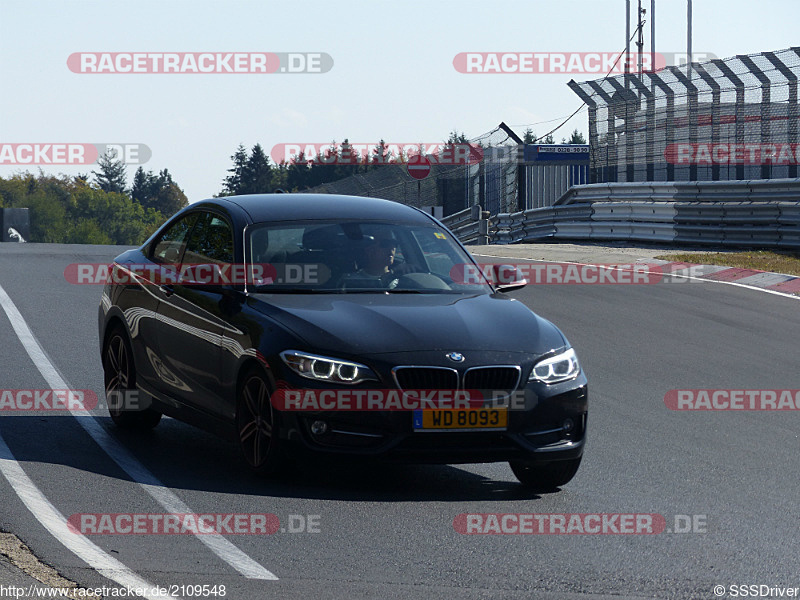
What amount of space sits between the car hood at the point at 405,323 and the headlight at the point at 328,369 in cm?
6

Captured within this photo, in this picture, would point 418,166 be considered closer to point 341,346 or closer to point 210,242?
point 210,242

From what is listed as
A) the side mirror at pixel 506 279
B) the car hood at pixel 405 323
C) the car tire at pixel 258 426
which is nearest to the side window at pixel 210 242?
the car hood at pixel 405 323

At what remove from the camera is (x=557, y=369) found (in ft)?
21.4

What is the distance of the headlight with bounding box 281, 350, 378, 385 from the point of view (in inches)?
243

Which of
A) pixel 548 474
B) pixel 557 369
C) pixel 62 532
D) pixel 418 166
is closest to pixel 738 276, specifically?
pixel 548 474

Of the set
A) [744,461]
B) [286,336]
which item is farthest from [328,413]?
[744,461]

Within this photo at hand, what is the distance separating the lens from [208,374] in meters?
7.02

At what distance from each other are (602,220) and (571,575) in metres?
22.3

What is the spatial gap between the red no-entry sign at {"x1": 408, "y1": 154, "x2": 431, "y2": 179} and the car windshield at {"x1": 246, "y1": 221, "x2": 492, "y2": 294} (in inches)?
953

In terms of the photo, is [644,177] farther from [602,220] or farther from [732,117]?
[732,117]

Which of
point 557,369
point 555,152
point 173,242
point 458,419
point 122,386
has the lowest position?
point 122,386

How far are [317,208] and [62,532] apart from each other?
288 centimetres

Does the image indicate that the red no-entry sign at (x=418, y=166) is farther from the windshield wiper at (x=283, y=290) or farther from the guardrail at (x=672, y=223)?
the windshield wiper at (x=283, y=290)

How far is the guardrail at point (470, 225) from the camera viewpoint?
99.1 feet
